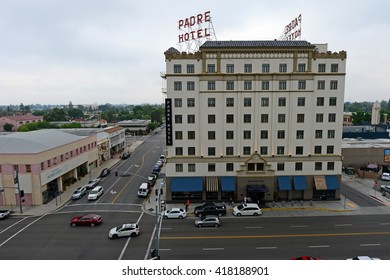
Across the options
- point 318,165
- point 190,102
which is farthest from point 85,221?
point 318,165

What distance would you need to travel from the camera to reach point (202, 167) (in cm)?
4897

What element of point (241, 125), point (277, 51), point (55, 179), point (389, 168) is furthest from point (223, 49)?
point (389, 168)

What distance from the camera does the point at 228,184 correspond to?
48.3m

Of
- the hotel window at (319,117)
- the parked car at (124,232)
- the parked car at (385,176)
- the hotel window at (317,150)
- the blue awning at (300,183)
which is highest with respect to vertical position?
the hotel window at (319,117)

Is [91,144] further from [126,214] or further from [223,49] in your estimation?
[223,49]

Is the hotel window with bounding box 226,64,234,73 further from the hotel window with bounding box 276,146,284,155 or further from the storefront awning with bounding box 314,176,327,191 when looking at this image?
the storefront awning with bounding box 314,176,327,191

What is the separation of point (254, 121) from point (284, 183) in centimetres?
1213

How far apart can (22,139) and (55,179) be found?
31.9ft

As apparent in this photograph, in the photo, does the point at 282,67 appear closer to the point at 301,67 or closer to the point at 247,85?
the point at 301,67

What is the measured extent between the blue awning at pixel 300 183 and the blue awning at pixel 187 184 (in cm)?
1665

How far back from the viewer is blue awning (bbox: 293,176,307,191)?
48.0m

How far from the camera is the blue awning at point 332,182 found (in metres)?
48.2

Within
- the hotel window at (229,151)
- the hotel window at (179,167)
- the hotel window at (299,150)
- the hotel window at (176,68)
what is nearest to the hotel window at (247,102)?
the hotel window at (229,151)

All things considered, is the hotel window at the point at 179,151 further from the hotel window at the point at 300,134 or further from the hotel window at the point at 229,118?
the hotel window at the point at 300,134
